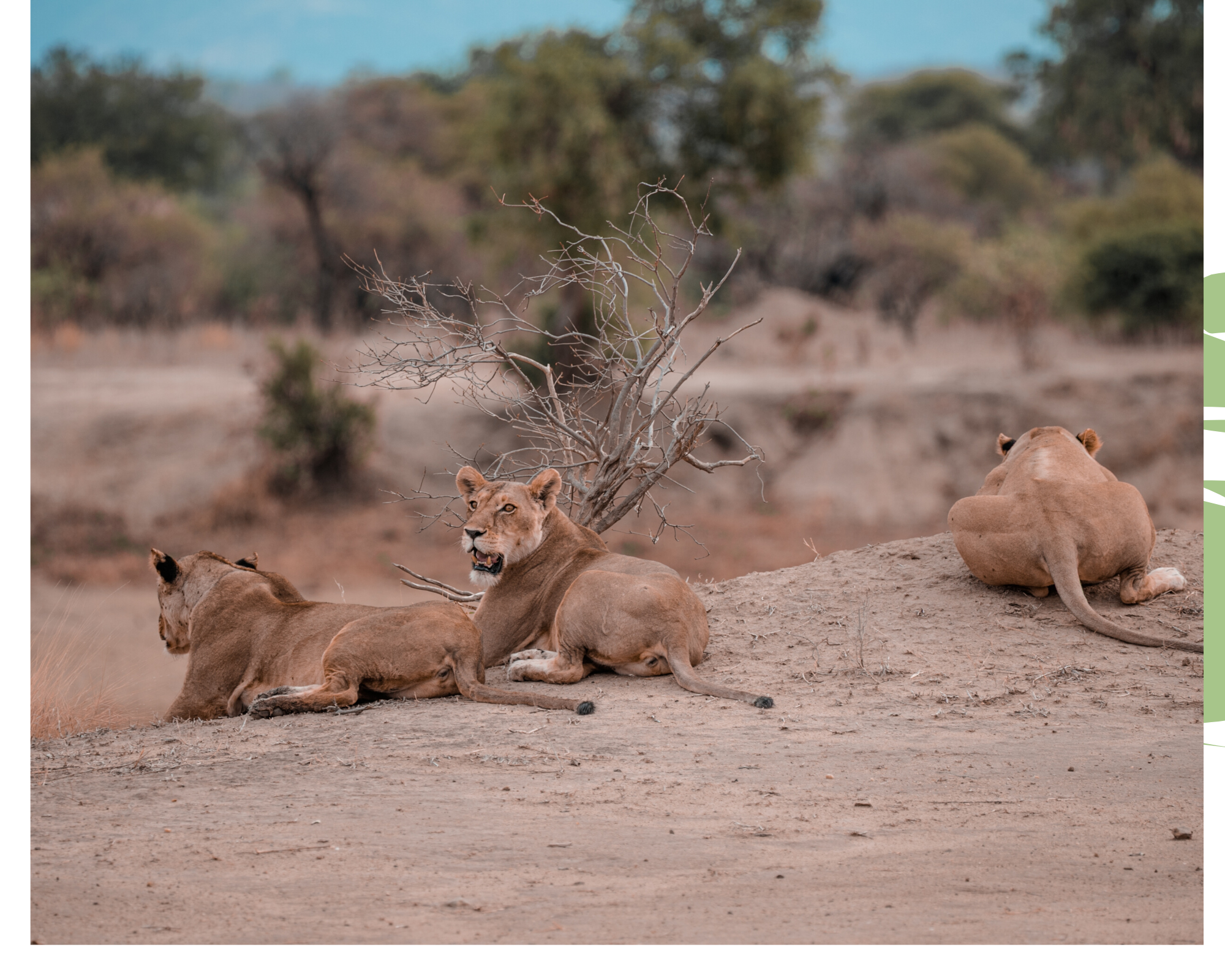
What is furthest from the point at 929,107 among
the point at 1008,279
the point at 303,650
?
the point at 303,650

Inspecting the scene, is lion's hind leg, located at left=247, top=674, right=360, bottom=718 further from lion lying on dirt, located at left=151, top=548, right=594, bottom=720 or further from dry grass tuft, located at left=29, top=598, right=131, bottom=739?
dry grass tuft, located at left=29, top=598, right=131, bottom=739

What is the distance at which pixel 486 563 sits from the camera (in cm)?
660

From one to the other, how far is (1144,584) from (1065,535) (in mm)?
778

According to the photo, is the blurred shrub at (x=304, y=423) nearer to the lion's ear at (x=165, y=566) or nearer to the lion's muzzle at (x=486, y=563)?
the lion's ear at (x=165, y=566)

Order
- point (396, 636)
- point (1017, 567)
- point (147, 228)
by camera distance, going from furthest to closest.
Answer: point (147, 228), point (1017, 567), point (396, 636)

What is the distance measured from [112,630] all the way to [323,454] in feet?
20.4

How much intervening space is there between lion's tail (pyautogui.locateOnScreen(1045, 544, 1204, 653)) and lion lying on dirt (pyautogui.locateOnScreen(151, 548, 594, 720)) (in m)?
2.91

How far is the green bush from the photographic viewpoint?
27156 millimetres

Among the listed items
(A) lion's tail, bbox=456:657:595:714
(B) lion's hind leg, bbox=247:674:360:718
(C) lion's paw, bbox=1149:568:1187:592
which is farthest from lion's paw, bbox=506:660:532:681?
(C) lion's paw, bbox=1149:568:1187:592

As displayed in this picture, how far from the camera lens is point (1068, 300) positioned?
29141 millimetres
